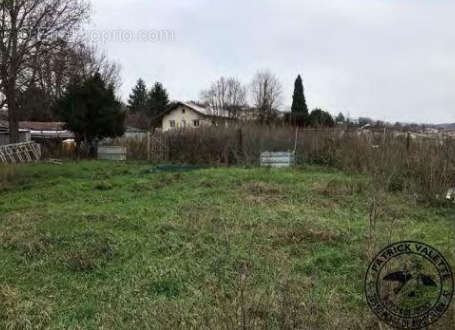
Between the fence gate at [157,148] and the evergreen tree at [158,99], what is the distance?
28736mm

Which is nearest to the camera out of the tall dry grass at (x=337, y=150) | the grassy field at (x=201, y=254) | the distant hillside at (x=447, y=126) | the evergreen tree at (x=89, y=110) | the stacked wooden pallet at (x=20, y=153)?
the grassy field at (x=201, y=254)

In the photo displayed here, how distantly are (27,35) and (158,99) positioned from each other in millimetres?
29933

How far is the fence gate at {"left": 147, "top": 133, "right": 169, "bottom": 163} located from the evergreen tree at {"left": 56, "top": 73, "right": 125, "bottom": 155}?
3.39m

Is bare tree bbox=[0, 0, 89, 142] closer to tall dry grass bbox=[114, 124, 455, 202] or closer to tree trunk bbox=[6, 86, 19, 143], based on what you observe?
tree trunk bbox=[6, 86, 19, 143]

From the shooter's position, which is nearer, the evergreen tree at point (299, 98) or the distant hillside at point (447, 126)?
the distant hillside at point (447, 126)

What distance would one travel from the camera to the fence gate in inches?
752

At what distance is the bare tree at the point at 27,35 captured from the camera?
60.5ft

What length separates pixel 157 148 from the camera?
64.0ft

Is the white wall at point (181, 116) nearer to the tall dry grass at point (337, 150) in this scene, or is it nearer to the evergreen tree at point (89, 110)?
the evergreen tree at point (89, 110)

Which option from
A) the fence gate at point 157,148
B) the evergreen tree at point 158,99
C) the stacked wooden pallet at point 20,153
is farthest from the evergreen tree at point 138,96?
the fence gate at point 157,148

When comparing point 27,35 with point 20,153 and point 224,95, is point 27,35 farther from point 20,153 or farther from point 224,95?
point 224,95

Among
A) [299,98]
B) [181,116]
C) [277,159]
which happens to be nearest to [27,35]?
[277,159]

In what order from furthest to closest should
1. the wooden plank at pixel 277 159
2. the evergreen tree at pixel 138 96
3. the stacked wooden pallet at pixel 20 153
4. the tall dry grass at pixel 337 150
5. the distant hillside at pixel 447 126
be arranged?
the evergreen tree at pixel 138 96 → the stacked wooden pallet at pixel 20 153 → the wooden plank at pixel 277 159 → the distant hillside at pixel 447 126 → the tall dry grass at pixel 337 150

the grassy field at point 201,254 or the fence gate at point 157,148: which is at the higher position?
the fence gate at point 157,148
